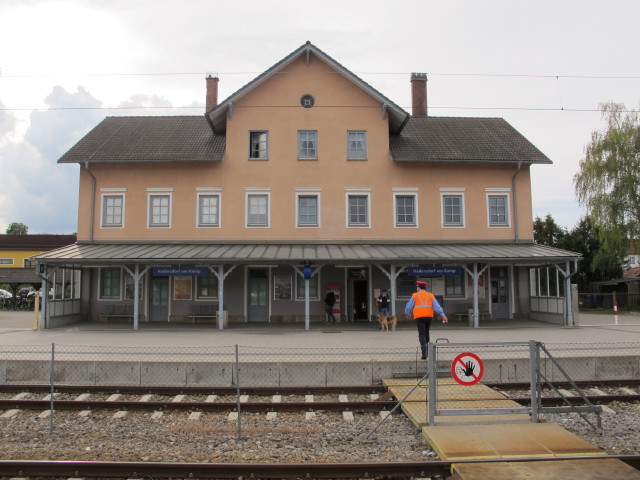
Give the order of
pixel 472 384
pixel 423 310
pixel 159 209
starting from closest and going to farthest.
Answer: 1. pixel 472 384
2. pixel 423 310
3. pixel 159 209

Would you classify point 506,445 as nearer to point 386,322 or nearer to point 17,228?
point 386,322

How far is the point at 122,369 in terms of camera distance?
1107 centimetres

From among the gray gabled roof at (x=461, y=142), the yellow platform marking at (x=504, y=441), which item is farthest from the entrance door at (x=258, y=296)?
the yellow platform marking at (x=504, y=441)

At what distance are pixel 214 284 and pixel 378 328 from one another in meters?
7.44

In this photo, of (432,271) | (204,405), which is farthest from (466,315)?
(204,405)

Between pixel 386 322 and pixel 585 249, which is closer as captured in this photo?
pixel 386 322

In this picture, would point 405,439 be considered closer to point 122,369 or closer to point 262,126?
point 122,369

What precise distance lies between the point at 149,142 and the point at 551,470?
22.4 meters

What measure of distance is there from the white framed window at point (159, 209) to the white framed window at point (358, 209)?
26.1 ft

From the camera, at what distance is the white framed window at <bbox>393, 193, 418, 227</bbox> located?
2325 centimetres

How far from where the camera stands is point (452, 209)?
23469mm

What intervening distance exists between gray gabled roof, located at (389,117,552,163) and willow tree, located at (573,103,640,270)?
11309mm

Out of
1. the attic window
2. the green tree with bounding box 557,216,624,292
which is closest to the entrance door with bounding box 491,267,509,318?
the attic window

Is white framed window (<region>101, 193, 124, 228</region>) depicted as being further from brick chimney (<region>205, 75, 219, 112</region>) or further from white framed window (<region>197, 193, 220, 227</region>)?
brick chimney (<region>205, 75, 219, 112</region>)
